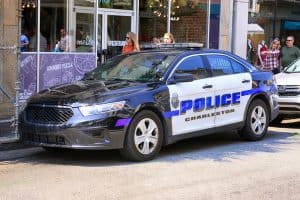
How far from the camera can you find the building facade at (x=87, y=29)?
12.9 m

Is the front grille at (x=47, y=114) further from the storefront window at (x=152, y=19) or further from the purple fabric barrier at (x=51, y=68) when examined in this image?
the storefront window at (x=152, y=19)

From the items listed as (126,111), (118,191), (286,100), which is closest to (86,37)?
(286,100)

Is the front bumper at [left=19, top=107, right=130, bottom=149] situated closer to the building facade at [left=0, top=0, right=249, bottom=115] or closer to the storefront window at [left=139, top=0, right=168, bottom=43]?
the building facade at [left=0, top=0, right=249, bottom=115]

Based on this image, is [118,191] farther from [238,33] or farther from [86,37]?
[238,33]

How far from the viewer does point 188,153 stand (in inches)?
364

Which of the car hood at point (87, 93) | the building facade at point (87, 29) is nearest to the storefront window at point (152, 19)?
the building facade at point (87, 29)

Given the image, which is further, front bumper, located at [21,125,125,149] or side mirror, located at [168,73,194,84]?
side mirror, located at [168,73,194,84]

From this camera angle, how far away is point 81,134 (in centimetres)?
795

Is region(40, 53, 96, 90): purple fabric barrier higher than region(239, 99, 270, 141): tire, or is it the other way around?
region(40, 53, 96, 90): purple fabric barrier

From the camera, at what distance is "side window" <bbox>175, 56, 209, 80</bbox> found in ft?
30.4

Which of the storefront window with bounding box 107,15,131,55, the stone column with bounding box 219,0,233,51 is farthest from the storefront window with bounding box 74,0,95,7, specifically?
the stone column with bounding box 219,0,233,51

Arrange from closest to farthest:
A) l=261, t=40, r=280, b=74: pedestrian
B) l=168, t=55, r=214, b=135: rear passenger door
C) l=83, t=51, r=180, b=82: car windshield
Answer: l=168, t=55, r=214, b=135: rear passenger door < l=83, t=51, r=180, b=82: car windshield < l=261, t=40, r=280, b=74: pedestrian

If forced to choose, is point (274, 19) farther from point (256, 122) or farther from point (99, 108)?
point (99, 108)

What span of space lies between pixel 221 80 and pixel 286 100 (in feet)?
10.3
